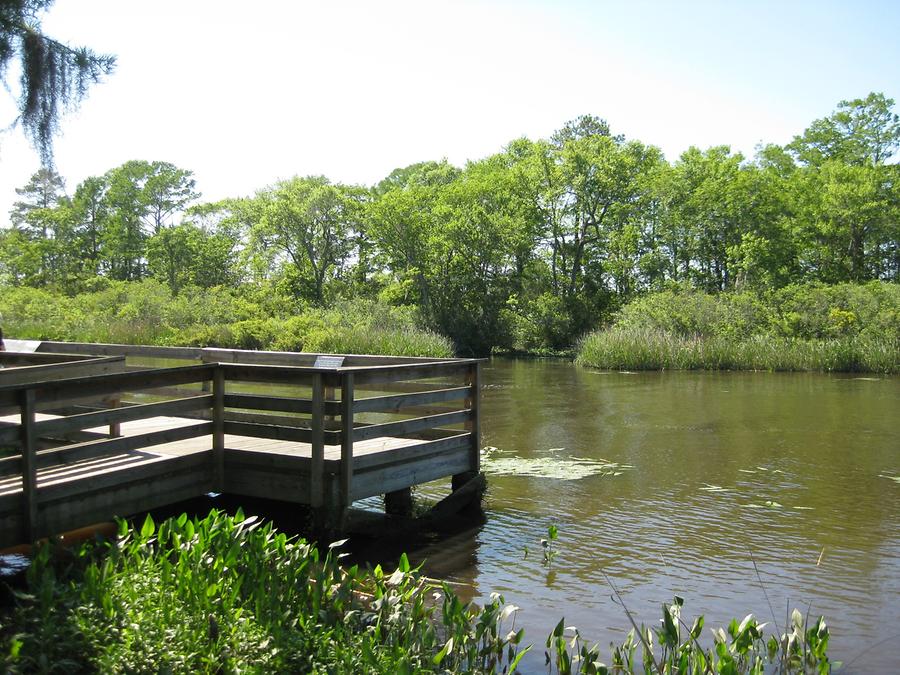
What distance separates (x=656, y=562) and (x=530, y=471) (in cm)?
427

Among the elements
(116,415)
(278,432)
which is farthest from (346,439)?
(116,415)

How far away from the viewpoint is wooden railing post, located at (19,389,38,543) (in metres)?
5.91

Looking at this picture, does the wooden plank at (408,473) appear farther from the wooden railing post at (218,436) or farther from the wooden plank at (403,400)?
the wooden railing post at (218,436)

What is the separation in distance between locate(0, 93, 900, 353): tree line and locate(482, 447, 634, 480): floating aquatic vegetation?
111 ft

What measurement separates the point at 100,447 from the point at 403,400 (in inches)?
117

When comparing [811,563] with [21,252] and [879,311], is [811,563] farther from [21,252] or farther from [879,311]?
[21,252]

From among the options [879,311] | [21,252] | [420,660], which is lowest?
[420,660]

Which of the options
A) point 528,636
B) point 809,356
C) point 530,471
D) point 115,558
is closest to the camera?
point 115,558

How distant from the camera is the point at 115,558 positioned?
5031 mm

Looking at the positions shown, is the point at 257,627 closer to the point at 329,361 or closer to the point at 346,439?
the point at 346,439

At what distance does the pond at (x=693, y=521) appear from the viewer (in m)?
6.68

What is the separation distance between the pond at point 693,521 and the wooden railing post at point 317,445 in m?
1.18

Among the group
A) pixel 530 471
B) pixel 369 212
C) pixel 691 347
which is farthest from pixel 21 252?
pixel 530 471

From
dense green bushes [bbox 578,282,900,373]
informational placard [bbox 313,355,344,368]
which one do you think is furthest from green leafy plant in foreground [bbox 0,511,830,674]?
dense green bushes [bbox 578,282,900,373]
